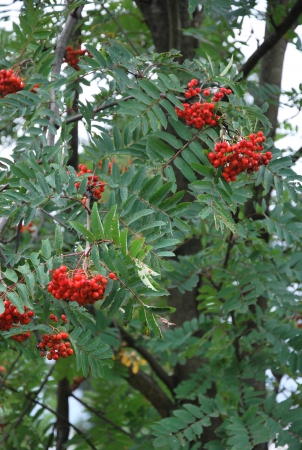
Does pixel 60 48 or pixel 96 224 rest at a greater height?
pixel 60 48

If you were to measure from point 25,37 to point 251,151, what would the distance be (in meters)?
1.29

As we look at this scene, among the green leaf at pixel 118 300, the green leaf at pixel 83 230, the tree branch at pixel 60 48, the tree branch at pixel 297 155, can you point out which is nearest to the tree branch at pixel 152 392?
the tree branch at pixel 297 155

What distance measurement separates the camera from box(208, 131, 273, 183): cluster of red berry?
75.4 inches

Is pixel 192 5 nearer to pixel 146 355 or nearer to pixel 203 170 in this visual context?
pixel 203 170

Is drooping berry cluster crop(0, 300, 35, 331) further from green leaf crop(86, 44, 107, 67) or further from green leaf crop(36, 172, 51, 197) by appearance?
green leaf crop(86, 44, 107, 67)

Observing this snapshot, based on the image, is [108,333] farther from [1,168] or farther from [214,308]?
[1,168]

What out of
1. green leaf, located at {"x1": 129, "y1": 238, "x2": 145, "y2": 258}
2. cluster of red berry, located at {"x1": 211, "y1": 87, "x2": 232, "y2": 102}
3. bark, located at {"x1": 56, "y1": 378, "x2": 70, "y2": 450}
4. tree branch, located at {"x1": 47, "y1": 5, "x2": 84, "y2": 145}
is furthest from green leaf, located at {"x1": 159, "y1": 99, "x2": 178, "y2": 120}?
bark, located at {"x1": 56, "y1": 378, "x2": 70, "y2": 450}

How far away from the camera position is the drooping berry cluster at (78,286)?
5.39 ft

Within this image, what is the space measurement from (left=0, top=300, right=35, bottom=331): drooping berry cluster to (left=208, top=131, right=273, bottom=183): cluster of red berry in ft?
2.44

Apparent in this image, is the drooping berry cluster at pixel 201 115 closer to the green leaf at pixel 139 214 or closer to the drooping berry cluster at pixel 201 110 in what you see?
the drooping berry cluster at pixel 201 110

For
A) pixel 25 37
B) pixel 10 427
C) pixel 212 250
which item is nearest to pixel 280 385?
pixel 212 250

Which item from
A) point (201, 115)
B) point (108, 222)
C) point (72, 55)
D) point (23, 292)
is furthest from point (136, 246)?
point (72, 55)

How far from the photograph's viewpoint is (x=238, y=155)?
1918 mm

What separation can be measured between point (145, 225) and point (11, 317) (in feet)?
1.57
